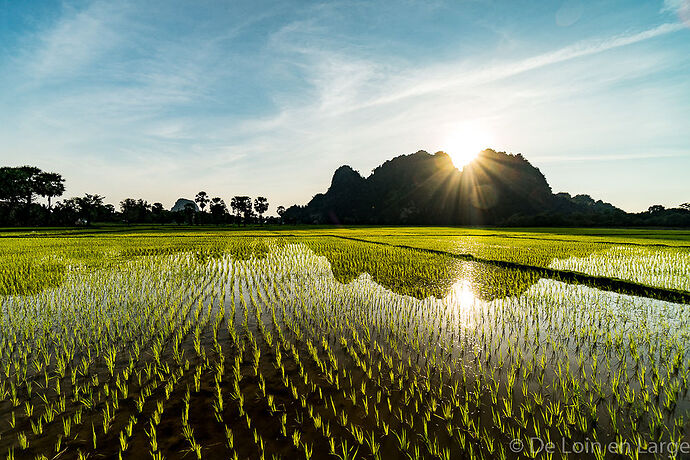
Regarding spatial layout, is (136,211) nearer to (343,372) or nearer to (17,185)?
(17,185)

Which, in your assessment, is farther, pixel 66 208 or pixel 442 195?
pixel 442 195

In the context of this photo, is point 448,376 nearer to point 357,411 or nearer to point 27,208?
point 357,411

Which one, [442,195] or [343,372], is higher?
[442,195]

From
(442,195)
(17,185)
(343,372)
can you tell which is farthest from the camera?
(442,195)

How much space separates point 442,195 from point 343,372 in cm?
12175

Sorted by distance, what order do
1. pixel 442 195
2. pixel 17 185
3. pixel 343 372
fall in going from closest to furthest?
pixel 343 372 → pixel 17 185 → pixel 442 195

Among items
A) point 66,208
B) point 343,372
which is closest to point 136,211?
point 66,208

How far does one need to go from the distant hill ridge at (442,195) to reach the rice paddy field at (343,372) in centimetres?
7470

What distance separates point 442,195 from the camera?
118312 mm

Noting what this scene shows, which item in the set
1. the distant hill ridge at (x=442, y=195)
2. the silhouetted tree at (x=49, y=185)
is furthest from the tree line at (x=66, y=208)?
the distant hill ridge at (x=442, y=195)

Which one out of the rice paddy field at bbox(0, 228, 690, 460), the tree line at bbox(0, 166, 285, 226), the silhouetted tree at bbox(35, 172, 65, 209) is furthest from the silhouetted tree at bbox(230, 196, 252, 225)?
A: the rice paddy field at bbox(0, 228, 690, 460)

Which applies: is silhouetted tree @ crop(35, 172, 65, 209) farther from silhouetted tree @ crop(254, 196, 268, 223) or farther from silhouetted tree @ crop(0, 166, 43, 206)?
silhouetted tree @ crop(254, 196, 268, 223)

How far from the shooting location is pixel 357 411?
312cm

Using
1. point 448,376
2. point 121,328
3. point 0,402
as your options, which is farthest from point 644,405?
point 121,328
